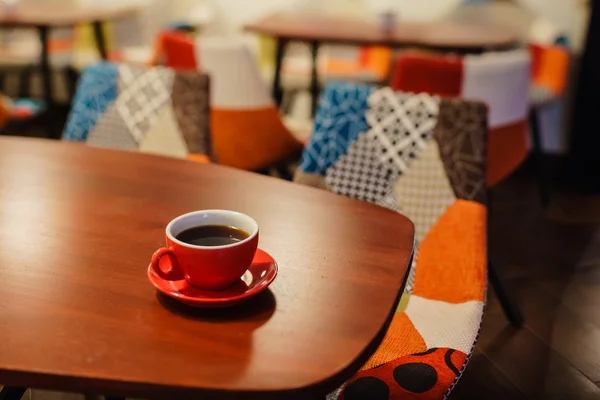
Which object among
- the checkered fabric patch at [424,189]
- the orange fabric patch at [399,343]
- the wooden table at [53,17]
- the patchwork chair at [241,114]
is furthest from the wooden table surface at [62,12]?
the orange fabric patch at [399,343]

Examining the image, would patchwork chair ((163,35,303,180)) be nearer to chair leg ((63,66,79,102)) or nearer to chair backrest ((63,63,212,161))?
chair backrest ((63,63,212,161))

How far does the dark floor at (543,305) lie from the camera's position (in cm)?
180

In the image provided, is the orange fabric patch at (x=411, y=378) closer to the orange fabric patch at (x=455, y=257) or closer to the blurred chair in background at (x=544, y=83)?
the orange fabric patch at (x=455, y=257)

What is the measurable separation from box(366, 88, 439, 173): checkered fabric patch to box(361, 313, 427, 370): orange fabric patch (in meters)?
0.36

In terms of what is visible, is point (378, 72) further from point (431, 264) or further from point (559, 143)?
point (431, 264)

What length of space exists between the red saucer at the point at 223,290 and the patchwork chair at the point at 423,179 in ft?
1.37

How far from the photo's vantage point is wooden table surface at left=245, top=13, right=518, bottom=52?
2.83 m

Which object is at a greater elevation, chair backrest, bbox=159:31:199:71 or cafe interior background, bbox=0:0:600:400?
chair backrest, bbox=159:31:199:71

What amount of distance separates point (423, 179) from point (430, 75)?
0.84 m

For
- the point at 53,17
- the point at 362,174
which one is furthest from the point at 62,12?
the point at 362,174

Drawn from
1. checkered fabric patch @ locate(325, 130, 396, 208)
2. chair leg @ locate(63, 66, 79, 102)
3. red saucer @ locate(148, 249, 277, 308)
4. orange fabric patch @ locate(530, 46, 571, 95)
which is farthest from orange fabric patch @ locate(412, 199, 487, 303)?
chair leg @ locate(63, 66, 79, 102)

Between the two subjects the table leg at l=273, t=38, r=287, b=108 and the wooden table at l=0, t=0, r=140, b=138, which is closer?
the table leg at l=273, t=38, r=287, b=108

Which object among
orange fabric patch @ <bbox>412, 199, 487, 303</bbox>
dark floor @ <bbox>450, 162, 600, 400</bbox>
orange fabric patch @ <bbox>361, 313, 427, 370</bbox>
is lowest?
dark floor @ <bbox>450, 162, 600, 400</bbox>

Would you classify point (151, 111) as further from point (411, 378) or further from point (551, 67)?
point (551, 67)
